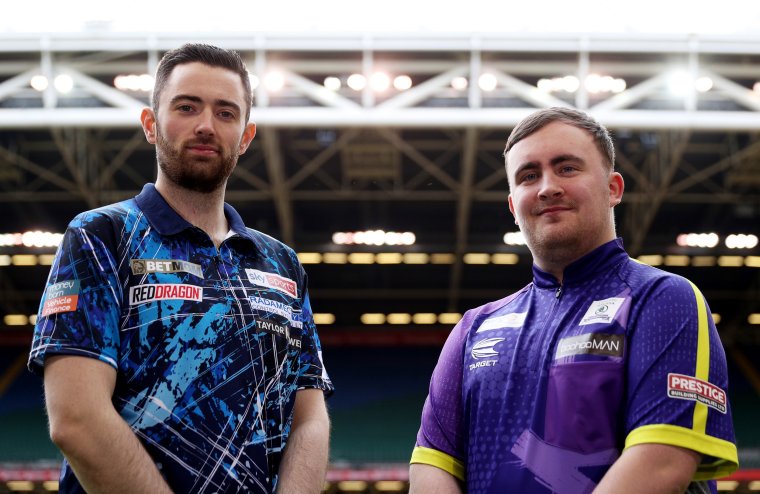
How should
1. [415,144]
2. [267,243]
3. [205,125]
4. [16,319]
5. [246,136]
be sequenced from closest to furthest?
[205,125]
[246,136]
[267,243]
[415,144]
[16,319]

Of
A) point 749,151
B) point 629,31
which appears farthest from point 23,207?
point 749,151

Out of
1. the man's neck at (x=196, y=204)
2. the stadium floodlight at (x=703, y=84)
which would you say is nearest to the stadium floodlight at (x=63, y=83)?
the stadium floodlight at (x=703, y=84)

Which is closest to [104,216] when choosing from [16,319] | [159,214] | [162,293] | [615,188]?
[159,214]

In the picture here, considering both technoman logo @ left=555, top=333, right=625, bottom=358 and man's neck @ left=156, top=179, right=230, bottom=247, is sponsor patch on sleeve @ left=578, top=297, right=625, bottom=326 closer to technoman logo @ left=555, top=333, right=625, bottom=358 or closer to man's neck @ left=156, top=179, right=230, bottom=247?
technoman logo @ left=555, top=333, right=625, bottom=358

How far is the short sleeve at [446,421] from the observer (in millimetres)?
2646

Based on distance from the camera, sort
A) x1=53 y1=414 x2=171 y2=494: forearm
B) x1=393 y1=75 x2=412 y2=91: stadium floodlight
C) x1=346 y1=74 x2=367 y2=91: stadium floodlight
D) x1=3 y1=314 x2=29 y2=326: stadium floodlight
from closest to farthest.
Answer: x1=53 y1=414 x2=171 y2=494: forearm
x1=346 y1=74 x2=367 y2=91: stadium floodlight
x1=393 y1=75 x2=412 y2=91: stadium floodlight
x1=3 y1=314 x2=29 y2=326: stadium floodlight

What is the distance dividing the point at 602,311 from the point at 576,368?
0.64ft

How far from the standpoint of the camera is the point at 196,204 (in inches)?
106

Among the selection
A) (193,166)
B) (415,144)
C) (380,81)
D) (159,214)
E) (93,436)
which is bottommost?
(93,436)

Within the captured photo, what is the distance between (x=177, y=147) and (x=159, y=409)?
77 centimetres

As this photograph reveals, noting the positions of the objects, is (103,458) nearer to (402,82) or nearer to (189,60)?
(189,60)

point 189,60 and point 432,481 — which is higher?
point 189,60

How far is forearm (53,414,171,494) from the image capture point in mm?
2154

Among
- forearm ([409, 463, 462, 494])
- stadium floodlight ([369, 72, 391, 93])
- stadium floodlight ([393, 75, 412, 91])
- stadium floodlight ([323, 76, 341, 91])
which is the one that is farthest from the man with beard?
stadium floodlight ([323, 76, 341, 91])
